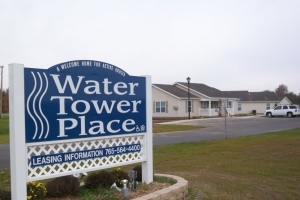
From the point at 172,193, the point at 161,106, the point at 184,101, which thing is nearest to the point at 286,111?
the point at 184,101

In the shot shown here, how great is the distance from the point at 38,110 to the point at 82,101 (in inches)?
33.4

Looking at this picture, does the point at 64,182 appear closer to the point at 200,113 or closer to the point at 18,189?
the point at 18,189

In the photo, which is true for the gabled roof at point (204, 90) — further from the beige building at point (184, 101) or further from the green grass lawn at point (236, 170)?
the green grass lawn at point (236, 170)

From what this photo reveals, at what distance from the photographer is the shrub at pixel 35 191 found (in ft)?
18.6

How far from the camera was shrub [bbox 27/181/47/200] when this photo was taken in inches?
223

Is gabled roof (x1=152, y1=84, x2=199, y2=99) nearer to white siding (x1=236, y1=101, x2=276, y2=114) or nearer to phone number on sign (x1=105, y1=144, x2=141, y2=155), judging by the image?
white siding (x1=236, y1=101, x2=276, y2=114)

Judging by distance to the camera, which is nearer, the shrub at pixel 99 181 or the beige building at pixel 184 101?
the shrub at pixel 99 181

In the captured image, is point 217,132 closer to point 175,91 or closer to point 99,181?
point 99,181

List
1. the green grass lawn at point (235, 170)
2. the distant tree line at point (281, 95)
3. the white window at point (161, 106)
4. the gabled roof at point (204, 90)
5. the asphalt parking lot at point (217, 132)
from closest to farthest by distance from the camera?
the green grass lawn at point (235, 170), the asphalt parking lot at point (217, 132), the white window at point (161, 106), the gabled roof at point (204, 90), the distant tree line at point (281, 95)

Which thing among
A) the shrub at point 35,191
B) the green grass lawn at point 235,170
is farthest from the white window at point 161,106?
the shrub at point 35,191

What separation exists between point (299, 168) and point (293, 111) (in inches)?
1565

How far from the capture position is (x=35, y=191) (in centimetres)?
575

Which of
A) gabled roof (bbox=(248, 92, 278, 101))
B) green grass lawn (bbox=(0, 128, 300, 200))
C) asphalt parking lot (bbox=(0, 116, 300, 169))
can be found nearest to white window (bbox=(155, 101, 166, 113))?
asphalt parking lot (bbox=(0, 116, 300, 169))

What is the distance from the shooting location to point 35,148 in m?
5.52
